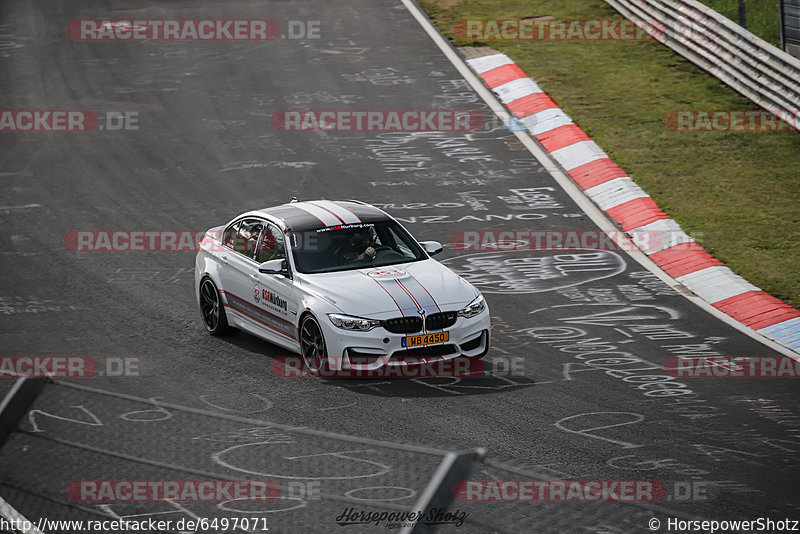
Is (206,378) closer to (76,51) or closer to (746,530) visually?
(746,530)

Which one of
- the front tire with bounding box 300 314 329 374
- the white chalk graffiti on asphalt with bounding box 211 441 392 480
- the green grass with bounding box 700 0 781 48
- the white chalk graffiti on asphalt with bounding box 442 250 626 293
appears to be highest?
the green grass with bounding box 700 0 781 48

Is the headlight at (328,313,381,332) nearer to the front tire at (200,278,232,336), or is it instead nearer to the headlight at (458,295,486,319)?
the headlight at (458,295,486,319)

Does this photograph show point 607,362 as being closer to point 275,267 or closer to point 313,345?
point 313,345

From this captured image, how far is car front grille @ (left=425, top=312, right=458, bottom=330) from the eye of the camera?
Result: 1034cm

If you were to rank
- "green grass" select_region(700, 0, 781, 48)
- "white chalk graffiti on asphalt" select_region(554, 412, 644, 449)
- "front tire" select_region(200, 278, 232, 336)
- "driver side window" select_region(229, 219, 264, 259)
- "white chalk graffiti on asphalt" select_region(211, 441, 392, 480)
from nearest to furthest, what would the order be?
1. "white chalk graffiti on asphalt" select_region(211, 441, 392, 480)
2. "white chalk graffiti on asphalt" select_region(554, 412, 644, 449)
3. "driver side window" select_region(229, 219, 264, 259)
4. "front tire" select_region(200, 278, 232, 336)
5. "green grass" select_region(700, 0, 781, 48)

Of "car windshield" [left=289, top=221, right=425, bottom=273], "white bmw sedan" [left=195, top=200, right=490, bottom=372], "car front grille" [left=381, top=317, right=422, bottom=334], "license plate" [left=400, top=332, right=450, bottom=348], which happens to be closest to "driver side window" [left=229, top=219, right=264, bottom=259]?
"white bmw sedan" [left=195, top=200, right=490, bottom=372]

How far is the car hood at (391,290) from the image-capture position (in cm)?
1032

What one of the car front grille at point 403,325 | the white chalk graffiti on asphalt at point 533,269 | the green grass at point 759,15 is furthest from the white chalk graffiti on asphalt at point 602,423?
the green grass at point 759,15

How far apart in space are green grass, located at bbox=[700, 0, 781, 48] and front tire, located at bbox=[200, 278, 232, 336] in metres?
15.8

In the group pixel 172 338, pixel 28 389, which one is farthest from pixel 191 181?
pixel 28 389

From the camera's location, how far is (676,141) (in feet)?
62.5

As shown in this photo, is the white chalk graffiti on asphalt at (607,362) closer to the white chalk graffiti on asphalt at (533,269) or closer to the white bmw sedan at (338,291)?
the white bmw sedan at (338,291)

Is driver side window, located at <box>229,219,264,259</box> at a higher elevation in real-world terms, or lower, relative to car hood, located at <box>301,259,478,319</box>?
higher

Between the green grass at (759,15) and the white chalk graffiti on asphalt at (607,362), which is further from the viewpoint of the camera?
the green grass at (759,15)
